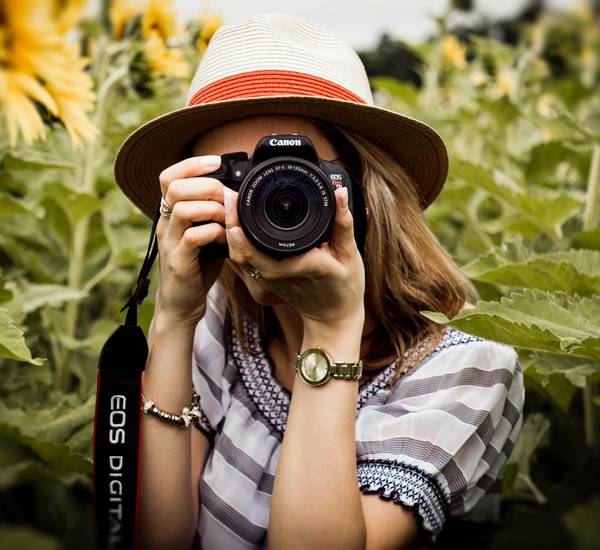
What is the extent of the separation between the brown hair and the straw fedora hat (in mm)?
44

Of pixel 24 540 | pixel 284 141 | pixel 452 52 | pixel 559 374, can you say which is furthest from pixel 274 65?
pixel 452 52

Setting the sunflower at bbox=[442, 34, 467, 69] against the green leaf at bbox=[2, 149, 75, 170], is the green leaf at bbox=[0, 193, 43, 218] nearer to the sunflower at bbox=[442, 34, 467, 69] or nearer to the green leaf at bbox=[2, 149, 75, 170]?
the green leaf at bbox=[2, 149, 75, 170]

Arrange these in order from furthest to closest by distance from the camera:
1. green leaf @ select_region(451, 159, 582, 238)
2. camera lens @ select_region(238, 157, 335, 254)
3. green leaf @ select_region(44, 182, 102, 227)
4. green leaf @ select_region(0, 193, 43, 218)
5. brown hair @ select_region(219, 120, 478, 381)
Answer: green leaf @ select_region(44, 182, 102, 227), green leaf @ select_region(451, 159, 582, 238), green leaf @ select_region(0, 193, 43, 218), brown hair @ select_region(219, 120, 478, 381), camera lens @ select_region(238, 157, 335, 254)

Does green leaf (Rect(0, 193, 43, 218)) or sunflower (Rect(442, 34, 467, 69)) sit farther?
sunflower (Rect(442, 34, 467, 69))

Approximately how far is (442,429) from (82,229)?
3.42ft

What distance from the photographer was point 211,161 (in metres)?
1.03

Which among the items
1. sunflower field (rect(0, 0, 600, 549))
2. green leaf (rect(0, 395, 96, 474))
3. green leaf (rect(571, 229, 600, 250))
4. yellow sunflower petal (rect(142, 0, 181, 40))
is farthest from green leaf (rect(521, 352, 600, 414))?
yellow sunflower petal (rect(142, 0, 181, 40))

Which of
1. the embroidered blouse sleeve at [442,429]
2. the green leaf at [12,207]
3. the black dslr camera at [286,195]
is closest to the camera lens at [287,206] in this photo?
the black dslr camera at [286,195]

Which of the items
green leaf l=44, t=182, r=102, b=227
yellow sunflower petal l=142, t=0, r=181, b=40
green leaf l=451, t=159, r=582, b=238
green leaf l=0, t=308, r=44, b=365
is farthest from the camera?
yellow sunflower petal l=142, t=0, r=181, b=40

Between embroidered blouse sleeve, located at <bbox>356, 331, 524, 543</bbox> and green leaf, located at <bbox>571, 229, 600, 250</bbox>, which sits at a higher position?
green leaf, located at <bbox>571, 229, 600, 250</bbox>

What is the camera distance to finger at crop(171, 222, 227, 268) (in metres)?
1.03

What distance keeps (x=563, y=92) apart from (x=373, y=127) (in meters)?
1.67

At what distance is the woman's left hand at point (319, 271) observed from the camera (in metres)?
0.96

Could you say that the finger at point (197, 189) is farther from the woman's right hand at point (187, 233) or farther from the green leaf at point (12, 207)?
the green leaf at point (12, 207)
